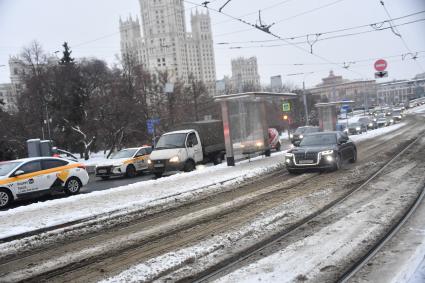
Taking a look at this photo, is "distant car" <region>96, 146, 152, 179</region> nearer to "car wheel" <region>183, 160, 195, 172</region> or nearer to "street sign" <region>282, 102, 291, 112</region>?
→ "car wheel" <region>183, 160, 195, 172</region>

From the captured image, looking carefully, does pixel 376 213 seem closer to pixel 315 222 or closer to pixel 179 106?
pixel 315 222

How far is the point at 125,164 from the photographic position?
68.4ft

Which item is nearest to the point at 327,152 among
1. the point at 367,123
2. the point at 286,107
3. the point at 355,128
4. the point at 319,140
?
the point at 319,140

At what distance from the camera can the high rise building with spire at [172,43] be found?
68.8m

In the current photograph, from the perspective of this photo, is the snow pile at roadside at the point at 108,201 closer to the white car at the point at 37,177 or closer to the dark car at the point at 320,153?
the white car at the point at 37,177

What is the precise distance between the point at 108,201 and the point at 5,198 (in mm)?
3490

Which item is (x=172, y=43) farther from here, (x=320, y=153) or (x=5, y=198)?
(x=5, y=198)

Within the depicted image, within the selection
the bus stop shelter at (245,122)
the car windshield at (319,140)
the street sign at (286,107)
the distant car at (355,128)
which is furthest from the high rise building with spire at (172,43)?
the car windshield at (319,140)

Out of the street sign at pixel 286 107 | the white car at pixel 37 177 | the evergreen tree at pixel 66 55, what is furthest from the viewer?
the evergreen tree at pixel 66 55

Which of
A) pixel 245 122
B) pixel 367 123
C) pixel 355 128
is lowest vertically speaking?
pixel 355 128

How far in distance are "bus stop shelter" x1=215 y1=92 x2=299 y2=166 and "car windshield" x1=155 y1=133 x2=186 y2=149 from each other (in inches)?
83.0

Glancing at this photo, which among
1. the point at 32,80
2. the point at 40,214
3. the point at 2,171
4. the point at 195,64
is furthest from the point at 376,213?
the point at 195,64

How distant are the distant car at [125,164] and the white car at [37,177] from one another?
181 inches

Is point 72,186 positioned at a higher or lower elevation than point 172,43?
lower
